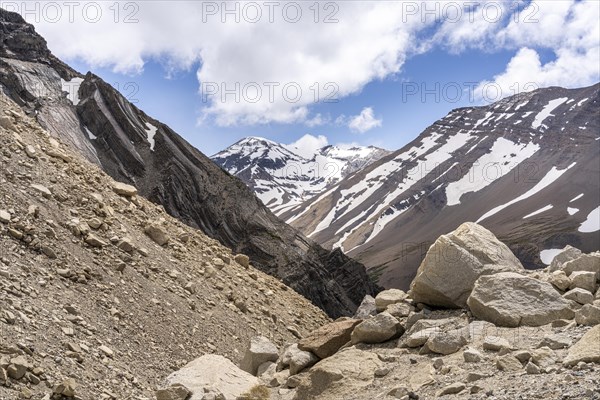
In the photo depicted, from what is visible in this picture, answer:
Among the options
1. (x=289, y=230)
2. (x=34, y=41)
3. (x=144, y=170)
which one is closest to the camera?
(x=144, y=170)

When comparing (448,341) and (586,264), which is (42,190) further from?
(586,264)

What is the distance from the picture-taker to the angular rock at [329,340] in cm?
1538

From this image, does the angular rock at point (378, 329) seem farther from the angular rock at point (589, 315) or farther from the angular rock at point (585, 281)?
the angular rock at point (585, 281)

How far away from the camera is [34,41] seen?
7925 centimetres

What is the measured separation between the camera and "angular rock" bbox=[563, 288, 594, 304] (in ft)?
45.5

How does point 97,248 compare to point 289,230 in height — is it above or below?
below

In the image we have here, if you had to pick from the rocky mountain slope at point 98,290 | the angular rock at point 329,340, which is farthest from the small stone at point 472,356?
the rocky mountain slope at point 98,290

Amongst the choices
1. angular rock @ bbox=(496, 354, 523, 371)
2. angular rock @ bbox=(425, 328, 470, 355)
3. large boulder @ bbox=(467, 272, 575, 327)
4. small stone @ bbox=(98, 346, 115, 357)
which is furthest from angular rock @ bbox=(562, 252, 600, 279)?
small stone @ bbox=(98, 346, 115, 357)

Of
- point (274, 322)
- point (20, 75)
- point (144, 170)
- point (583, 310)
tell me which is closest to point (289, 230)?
point (144, 170)

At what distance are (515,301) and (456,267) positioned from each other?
220 cm

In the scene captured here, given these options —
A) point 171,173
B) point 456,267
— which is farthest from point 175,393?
point 171,173

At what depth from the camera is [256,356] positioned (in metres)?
16.5

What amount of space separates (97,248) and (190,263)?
15.5 feet

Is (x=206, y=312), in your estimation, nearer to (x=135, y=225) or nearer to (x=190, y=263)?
(x=190, y=263)
